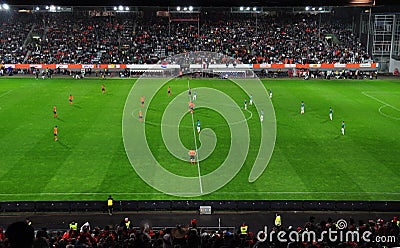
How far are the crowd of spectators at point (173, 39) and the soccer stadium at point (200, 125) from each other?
1.33 ft

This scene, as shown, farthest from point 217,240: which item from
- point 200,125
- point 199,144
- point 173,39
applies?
point 173,39

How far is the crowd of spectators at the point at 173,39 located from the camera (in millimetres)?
88062

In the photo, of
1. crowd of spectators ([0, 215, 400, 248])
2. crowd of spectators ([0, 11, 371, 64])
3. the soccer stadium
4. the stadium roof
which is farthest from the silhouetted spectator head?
crowd of spectators ([0, 11, 371, 64])

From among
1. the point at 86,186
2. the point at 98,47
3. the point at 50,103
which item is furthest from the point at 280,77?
the point at 86,186

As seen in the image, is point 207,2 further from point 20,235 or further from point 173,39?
point 173,39

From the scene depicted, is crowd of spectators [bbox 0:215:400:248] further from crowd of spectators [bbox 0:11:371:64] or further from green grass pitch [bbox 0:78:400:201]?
crowd of spectators [bbox 0:11:371:64]

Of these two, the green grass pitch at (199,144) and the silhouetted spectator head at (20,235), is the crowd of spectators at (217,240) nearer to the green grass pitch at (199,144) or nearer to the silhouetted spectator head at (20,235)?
the silhouetted spectator head at (20,235)

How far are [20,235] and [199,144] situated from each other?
32.1m

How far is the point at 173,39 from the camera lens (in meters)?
94.4

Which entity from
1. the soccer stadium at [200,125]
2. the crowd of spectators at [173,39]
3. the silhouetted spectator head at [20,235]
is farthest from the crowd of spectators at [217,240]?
the crowd of spectators at [173,39]

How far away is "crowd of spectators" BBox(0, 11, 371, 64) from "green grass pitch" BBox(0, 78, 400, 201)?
28.6 metres

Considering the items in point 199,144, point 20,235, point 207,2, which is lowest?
point 199,144

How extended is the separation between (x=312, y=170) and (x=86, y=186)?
14.6m

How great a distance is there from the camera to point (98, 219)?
23.1 meters
